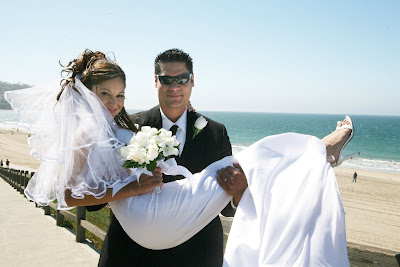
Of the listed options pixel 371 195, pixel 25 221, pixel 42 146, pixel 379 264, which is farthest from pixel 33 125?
pixel 371 195

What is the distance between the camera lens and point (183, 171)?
240 cm

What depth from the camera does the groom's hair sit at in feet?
10.1

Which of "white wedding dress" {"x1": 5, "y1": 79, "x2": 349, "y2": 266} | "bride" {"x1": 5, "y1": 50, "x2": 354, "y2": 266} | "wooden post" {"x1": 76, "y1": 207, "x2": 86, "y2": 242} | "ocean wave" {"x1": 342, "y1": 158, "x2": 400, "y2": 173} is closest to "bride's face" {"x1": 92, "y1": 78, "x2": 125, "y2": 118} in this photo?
"bride" {"x1": 5, "y1": 50, "x2": 354, "y2": 266}

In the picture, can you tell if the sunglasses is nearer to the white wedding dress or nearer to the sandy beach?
the white wedding dress

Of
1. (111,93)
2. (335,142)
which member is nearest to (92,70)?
(111,93)

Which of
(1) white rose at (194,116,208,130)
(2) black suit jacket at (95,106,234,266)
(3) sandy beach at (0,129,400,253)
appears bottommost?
(3) sandy beach at (0,129,400,253)

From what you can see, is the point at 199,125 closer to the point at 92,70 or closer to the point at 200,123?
the point at 200,123

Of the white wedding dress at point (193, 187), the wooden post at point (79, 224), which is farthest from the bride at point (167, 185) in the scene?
the wooden post at point (79, 224)

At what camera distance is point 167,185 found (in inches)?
93.7

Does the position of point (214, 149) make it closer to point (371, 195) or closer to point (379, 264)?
point (379, 264)

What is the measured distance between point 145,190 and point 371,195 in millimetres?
29215

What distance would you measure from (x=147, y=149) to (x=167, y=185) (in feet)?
1.03

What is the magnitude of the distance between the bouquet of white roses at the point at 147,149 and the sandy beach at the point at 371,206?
9.66 m

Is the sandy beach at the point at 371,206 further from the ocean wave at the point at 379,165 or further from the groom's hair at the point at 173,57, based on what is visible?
the groom's hair at the point at 173,57
